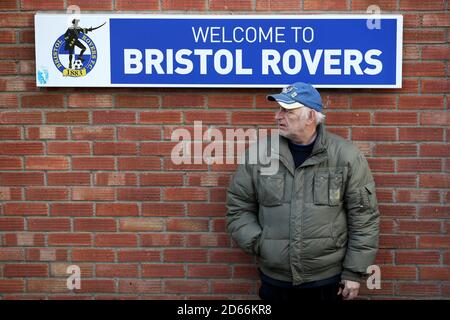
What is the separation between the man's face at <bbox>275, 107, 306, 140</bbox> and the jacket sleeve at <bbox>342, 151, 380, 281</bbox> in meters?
0.34

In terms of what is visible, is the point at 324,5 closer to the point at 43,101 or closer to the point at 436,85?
the point at 436,85

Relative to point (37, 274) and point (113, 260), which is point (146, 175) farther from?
point (37, 274)

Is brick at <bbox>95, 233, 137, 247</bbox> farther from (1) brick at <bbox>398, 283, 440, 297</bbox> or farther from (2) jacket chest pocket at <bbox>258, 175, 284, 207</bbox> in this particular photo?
(1) brick at <bbox>398, 283, 440, 297</bbox>

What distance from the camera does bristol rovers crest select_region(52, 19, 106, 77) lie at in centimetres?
334

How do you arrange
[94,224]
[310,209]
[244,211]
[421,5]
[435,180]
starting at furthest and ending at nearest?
[94,224], [435,180], [421,5], [244,211], [310,209]

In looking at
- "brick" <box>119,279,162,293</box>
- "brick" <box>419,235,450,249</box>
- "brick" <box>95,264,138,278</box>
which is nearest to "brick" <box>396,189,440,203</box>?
"brick" <box>419,235,450,249</box>

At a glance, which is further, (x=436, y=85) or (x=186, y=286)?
(x=186, y=286)

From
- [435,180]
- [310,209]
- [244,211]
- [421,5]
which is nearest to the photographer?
[310,209]

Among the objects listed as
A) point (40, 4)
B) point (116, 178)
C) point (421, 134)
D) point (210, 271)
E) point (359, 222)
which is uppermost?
point (40, 4)

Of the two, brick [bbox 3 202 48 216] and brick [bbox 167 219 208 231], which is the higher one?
brick [bbox 3 202 48 216]

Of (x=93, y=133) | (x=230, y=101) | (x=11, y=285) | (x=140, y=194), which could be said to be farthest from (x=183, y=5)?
(x=11, y=285)

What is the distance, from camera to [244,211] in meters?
3.09

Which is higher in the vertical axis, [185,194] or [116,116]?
[116,116]

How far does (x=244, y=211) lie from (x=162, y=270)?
802 mm
